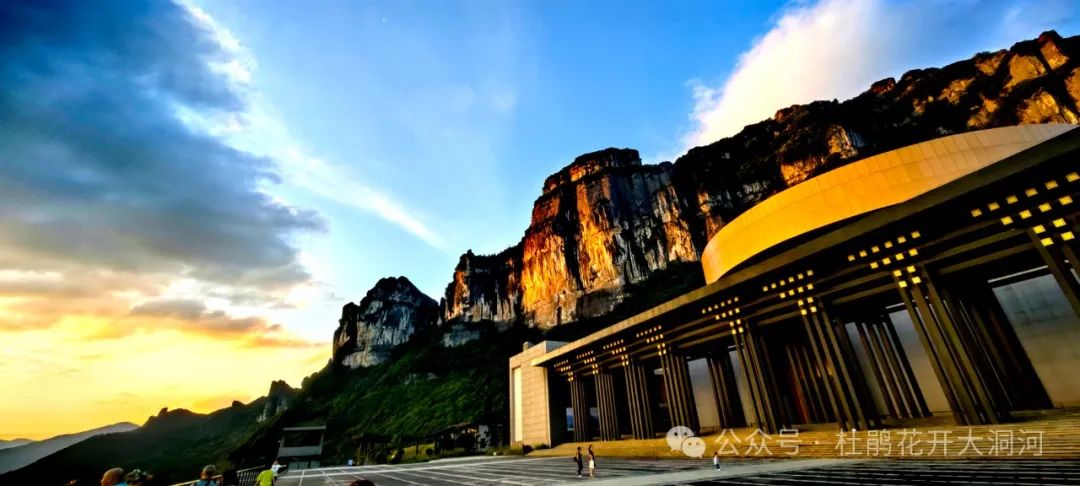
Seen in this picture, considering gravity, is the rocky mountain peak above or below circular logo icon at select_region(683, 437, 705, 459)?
above

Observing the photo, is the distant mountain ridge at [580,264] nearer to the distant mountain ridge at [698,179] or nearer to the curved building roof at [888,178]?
the distant mountain ridge at [698,179]

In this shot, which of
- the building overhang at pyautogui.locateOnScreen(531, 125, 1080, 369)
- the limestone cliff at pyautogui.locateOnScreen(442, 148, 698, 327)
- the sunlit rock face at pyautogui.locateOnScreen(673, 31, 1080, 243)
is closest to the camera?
the building overhang at pyautogui.locateOnScreen(531, 125, 1080, 369)

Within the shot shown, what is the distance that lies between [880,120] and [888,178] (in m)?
60.7

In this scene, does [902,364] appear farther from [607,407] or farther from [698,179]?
[698,179]

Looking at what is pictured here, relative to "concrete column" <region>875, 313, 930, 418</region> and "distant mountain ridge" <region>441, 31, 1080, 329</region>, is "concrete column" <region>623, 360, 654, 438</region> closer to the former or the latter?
"concrete column" <region>875, 313, 930, 418</region>

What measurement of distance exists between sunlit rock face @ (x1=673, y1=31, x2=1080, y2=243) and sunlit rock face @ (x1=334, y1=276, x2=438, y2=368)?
3022 inches

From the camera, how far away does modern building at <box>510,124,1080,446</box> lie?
29.9ft

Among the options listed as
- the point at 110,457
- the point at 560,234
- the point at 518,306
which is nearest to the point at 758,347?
the point at 560,234

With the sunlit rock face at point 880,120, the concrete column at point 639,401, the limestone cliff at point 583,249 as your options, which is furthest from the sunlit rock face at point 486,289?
the concrete column at point 639,401

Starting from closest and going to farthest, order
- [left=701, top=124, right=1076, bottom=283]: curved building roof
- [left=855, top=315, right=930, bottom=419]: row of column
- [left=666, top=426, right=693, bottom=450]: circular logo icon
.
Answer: [left=855, top=315, right=930, bottom=419]: row of column
[left=701, top=124, right=1076, bottom=283]: curved building roof
[left=666, top=426, right=693, bottom=450]: circular logo icon

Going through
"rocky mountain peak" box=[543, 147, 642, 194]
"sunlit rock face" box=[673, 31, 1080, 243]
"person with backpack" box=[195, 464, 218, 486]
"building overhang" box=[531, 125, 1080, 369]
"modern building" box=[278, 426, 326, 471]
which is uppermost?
"rocky mountain peak" box=[543, 147, 642, 194]

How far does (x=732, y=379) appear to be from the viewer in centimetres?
2081

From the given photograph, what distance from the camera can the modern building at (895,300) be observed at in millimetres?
9125

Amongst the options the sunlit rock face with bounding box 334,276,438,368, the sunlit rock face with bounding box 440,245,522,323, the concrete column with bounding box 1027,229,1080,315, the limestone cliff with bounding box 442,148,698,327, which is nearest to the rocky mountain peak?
the limestone cliff with bounding box 442,148,698,327
